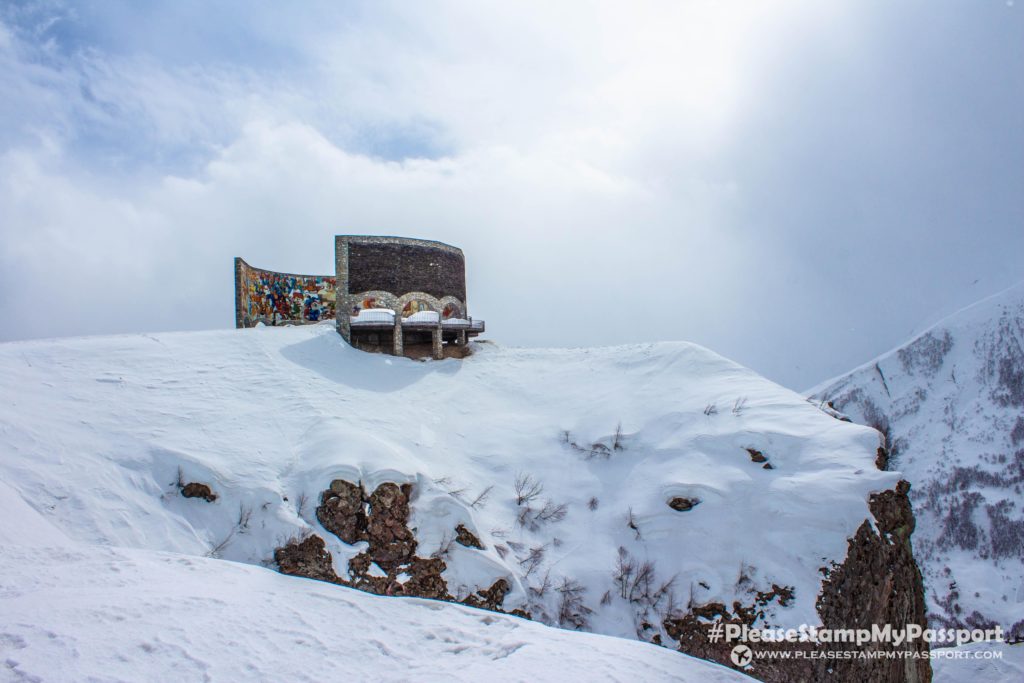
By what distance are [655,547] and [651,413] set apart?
465 cm

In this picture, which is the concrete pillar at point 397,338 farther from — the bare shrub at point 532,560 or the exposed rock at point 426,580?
the exposed rock at point 426,580

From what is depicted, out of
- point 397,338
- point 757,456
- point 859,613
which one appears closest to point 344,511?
point 757,456

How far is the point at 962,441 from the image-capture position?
69.2 meters

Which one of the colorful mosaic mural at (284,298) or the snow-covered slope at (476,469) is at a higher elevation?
the colorful mosaic mural at (284,298)

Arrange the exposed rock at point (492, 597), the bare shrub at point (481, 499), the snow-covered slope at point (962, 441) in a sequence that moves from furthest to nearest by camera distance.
Answer: 1. the snow-covered slope at point (962, 441)
2. the bare shrub at point (481, 499)
3. the exposed rock at point (492, 597)

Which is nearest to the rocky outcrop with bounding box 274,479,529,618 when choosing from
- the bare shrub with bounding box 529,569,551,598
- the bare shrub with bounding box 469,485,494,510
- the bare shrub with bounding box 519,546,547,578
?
the bare shrub with bounding box 529,569,551,598

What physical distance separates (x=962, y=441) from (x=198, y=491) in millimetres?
85224

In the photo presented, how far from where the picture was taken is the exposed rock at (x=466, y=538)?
35.5ft

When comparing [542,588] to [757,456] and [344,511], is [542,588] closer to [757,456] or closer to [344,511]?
[344,511]

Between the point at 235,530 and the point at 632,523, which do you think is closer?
the point at 235,530

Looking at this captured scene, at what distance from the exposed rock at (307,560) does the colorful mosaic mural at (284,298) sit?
14.4m

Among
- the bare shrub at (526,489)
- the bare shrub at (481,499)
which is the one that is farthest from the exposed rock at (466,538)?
the bare shrub at (526,489)

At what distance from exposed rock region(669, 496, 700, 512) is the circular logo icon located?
2.90 m

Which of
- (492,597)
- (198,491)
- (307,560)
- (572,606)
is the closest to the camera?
(307,560)
